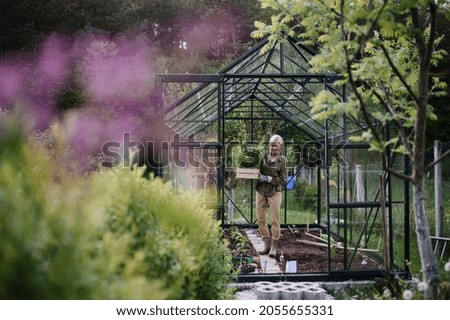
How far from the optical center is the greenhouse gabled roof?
290 inches

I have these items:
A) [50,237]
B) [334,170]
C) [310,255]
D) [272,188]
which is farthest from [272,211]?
[50,237]

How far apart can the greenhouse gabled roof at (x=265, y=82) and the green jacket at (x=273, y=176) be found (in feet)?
3.54

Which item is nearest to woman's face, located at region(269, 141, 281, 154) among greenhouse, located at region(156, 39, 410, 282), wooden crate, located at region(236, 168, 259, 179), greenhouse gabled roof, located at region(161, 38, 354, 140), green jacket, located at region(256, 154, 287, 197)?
green jacket, located at region(256, 154, 287, 197)

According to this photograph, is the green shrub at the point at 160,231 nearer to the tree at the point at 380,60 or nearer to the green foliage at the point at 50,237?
the green foliage at the point at 50,237

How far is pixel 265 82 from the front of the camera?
30.8ft

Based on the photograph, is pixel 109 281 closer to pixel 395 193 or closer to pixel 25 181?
pixel 25 181

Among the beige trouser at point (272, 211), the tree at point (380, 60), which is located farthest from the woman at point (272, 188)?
the tree at point (380, 60)

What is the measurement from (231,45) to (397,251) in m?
16.5

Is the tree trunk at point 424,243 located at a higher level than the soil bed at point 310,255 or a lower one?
higher

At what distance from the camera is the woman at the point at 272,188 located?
849cm

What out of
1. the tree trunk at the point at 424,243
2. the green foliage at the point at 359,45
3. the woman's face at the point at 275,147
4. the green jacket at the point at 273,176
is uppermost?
the green foliage at the point at 359,45

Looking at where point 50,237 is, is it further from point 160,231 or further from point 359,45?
point 359,45

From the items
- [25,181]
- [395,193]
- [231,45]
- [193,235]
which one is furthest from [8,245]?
[231,45]

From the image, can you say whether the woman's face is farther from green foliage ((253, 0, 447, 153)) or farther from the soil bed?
green foliage ((253, 0, 447, 153))
